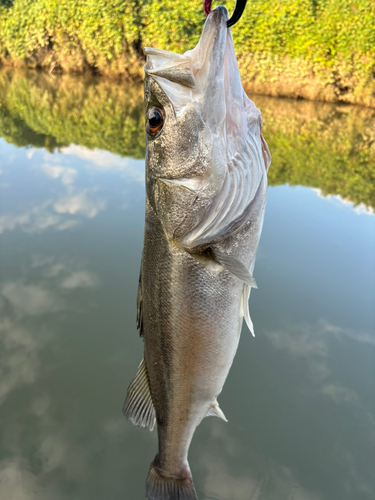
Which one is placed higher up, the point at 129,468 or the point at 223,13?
the point at 223,13

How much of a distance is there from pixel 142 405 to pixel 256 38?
13893mm

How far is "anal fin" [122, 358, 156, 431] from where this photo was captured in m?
1.58

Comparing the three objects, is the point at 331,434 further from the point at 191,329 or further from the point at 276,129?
the point at 276,129

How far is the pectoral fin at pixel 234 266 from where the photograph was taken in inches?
48.8

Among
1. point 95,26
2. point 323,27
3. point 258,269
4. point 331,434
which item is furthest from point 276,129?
point 95,26

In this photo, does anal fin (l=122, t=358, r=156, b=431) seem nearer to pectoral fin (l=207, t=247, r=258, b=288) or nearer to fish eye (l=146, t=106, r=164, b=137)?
pectoral fin (l=207, t=247, r=258, b=288)

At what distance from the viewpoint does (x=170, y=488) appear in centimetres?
157

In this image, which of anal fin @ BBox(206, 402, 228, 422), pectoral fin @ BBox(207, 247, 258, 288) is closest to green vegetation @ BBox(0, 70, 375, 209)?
anal fin @ BBox(206, 402, 228, 422)

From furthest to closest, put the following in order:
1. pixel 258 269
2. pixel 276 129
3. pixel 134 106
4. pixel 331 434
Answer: pixel 134 106
pixel 276 129
pixel 258 269
pixel 331 434

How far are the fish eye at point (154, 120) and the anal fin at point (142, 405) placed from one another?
93 centimetres

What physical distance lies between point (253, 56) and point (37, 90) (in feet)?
25.3

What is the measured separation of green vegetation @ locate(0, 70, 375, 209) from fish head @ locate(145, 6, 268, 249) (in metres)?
5.17

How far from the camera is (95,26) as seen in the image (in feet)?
50.1

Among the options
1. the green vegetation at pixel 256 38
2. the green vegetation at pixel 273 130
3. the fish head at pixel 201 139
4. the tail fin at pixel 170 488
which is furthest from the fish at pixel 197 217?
the green vegetation at pixel 256 38
